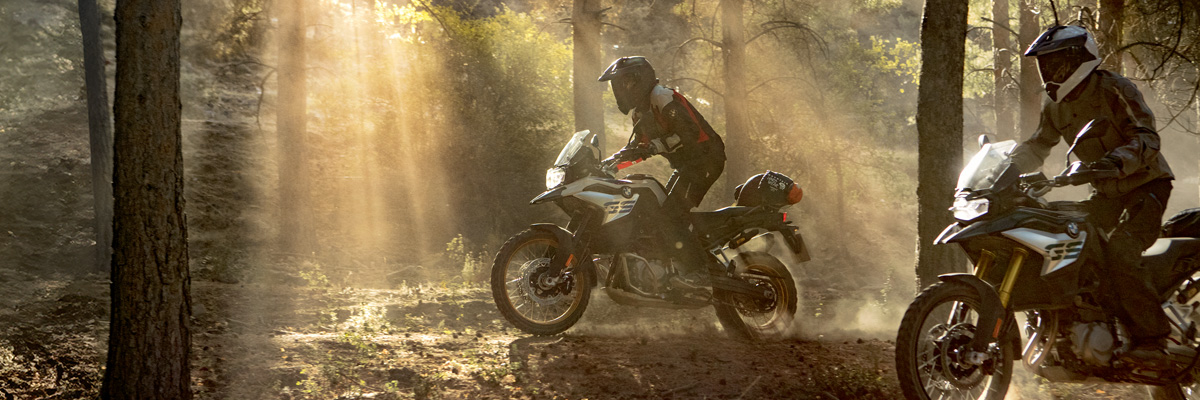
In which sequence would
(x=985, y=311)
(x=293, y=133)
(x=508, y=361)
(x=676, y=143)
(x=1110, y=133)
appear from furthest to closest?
(x=293, y=133), (x=676, y=143), (x=508, y=361), (x=1110, y=133), (x=985, y=311)

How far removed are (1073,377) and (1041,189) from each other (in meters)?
1.11

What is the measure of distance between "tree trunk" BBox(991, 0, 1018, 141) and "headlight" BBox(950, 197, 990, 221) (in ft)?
53.9

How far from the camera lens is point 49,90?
24781mm

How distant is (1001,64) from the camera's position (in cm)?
1995

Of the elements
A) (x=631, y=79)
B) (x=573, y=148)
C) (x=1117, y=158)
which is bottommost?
(x=1117, y=158)

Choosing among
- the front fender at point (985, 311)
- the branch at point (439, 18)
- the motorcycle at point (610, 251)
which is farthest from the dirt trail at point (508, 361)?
the branch at point (439, 18)

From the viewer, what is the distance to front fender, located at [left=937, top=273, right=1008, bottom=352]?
14.0 ft

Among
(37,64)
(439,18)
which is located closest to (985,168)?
(439,18)

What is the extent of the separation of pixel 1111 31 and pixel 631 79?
7519 millimetres

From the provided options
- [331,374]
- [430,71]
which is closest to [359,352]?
[331,374]

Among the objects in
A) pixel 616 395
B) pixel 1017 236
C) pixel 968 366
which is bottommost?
pixel 616 395

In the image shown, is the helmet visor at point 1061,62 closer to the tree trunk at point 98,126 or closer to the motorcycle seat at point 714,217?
the motorcycle seat at point 714,217

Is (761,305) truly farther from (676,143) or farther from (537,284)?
(537,284)

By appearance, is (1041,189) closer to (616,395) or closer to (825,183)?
(616,395)
